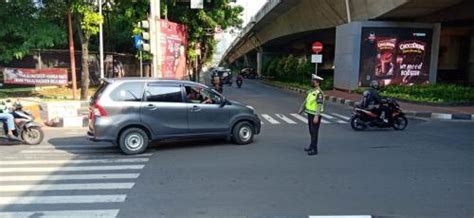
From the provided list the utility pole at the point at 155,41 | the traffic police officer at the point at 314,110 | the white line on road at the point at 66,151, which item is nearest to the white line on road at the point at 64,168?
the white line on road at the point at 66,151

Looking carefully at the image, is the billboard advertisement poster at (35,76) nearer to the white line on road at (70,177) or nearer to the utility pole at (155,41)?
the utility pole at (155,41)

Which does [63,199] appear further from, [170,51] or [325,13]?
[325,13]

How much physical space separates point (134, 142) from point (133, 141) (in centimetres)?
3

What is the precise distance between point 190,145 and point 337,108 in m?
11.2

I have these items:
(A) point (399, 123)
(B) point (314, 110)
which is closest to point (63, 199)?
(B) point (314, 110)

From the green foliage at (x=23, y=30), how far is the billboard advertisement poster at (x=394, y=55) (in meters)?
15.3

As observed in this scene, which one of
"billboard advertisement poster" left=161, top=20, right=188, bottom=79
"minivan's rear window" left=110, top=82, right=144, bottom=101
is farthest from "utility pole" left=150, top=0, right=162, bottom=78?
"minivan's rear window" left=110, top=82, right=144, bottom=101

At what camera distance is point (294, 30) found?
40969 mm

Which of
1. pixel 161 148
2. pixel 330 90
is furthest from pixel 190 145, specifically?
pixel 330 90

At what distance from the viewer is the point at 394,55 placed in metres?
26.5

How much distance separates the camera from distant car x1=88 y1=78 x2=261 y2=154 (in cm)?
986

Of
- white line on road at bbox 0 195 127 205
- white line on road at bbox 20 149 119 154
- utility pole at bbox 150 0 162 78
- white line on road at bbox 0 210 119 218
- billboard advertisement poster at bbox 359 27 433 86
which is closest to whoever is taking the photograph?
white line on road at bbox 0 210 119 218

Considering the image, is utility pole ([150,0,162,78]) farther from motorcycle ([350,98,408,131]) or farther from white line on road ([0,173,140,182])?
white line on road ([0,173,140,182])

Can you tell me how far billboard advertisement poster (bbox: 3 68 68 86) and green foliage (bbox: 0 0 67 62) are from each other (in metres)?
0.63
